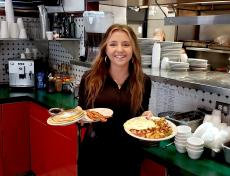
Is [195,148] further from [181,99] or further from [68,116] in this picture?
[68,116]

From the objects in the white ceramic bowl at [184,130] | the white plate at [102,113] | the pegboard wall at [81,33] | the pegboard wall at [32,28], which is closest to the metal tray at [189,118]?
the white ceramic bowl at [184,130]

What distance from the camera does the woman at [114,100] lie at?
71.1 inches

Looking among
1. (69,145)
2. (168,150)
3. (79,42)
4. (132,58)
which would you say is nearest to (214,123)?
(168,150)

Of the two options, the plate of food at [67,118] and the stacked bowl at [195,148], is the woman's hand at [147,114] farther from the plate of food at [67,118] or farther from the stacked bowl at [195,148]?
the plate of food at [67,118]

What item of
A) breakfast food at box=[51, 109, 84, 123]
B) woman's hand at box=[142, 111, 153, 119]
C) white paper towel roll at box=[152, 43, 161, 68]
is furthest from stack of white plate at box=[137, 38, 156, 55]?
breakfast food at box=[51, 109, 84, 123]

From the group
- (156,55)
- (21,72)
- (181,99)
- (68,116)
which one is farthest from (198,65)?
(21,72)

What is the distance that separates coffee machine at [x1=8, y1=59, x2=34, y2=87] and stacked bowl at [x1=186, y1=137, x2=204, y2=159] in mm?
2114

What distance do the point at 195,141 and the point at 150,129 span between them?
26 centimetres

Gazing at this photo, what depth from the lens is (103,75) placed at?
1905mm

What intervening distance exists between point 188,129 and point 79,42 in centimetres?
186

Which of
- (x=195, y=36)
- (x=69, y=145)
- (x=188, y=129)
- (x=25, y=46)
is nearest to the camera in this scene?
(x=188, y=129)

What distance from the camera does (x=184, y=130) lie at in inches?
66.8

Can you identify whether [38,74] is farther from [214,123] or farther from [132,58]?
[214,123]

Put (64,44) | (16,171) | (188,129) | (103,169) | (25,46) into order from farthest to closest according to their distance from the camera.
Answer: (25,46)
(64,44)
(16,171)
(103,169)
(188,129)
